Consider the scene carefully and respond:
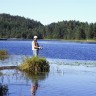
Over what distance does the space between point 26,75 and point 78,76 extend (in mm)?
3007

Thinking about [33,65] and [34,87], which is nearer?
[34,87]

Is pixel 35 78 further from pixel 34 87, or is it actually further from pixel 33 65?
pixel 34 87

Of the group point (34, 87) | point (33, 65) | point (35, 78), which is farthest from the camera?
point (33, 65)

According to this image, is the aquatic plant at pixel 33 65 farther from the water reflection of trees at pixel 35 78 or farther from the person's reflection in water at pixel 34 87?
the person's reflection in water at pixel 34 87

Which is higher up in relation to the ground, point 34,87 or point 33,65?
point 33,65

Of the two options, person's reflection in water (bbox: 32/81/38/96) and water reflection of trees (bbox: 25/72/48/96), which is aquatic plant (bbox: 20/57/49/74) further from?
person's reflection in water (bbox: 32/81/38/96)

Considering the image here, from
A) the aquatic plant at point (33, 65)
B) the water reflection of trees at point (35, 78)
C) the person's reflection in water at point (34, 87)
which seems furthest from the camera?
the aquatic plant at point (33, 65)

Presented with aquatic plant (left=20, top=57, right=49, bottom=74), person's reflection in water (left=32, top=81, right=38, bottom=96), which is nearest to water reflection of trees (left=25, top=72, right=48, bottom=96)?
person's reflection in water (left=32, top=81, right=38, bottom=96)

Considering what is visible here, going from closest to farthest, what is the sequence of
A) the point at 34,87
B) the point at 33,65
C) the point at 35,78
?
the point at 34,87 < the point at 35,78 < the point at 33,65

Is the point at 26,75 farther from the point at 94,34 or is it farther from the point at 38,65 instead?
the point at 94,34

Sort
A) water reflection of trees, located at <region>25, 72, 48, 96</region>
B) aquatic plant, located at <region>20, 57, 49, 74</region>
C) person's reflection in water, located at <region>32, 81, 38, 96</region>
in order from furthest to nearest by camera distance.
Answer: aquatic plant, located at <region>20, 57, 49, 74</region>, water reflection of trees, located at <region>25, 72, 48, 96</region>, person's reflection in water, located at <region>32, 81, 38, 96</region>

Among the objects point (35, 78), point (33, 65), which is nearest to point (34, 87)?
point (35, 78)

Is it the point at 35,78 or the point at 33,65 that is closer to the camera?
the point at 35,78

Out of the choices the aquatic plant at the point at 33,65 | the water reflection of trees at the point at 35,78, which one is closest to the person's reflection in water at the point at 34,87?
the water reflection of trees at the point at 35,78
